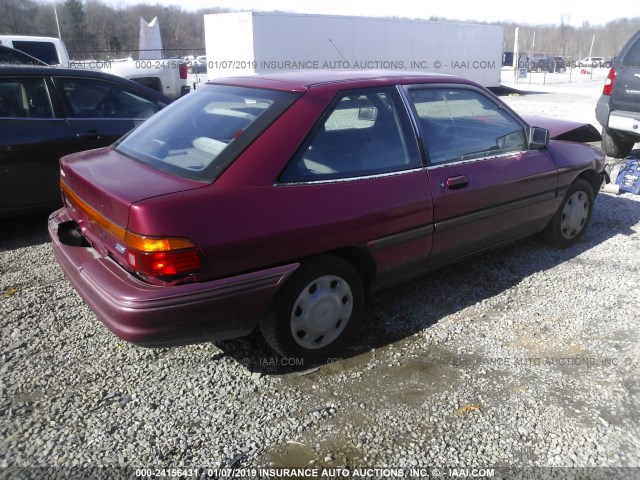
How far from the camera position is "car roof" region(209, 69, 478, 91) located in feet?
10.1

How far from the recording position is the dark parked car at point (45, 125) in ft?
14.9

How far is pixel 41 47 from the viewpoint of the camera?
486 inches

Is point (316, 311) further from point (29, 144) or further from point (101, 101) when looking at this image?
point (101, 101)

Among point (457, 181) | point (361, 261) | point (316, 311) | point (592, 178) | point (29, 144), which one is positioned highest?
point (29, 144)

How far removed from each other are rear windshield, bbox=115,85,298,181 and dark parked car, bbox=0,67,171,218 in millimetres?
1732

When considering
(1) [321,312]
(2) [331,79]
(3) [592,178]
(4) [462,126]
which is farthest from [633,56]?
(1) [321,312]

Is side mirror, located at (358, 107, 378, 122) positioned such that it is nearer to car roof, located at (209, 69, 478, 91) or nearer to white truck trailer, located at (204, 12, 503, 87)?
car roof, located at (209, 69, 478, 91)

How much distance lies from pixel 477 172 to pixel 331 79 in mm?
1167

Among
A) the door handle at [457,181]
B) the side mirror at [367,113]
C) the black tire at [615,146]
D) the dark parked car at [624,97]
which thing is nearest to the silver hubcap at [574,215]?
the door handle at [457,181]

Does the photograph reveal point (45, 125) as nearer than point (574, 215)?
No

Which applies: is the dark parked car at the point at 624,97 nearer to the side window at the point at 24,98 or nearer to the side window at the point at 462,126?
the side window at the point at 462,126

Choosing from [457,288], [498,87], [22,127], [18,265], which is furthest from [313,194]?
[498,87]

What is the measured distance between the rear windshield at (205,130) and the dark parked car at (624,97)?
20.0ft

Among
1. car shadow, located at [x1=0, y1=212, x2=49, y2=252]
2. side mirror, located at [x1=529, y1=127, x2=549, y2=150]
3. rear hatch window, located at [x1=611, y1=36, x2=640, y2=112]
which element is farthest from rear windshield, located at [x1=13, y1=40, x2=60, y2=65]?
side mirror, located at [x1=529, y1=127, x2=549, y2=150]
